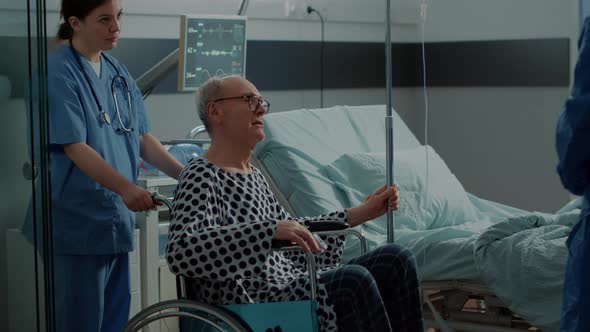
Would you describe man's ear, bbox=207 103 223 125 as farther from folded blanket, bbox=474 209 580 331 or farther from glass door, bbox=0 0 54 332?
folded blanket, bbox=474 209 580 331

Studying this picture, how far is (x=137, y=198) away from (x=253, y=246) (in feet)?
1.13

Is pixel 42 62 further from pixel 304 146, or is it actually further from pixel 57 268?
pixel 304 146

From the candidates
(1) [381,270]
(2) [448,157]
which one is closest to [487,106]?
(2) [448,157]

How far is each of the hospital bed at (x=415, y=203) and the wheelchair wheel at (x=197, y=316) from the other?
1.01 metres

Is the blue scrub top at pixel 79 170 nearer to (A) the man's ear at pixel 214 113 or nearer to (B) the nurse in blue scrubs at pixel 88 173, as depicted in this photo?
(B) the nurse in blue scrubs at pixel 88 173

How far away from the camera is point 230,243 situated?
2.16 metres

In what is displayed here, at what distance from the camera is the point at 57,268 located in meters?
2.41

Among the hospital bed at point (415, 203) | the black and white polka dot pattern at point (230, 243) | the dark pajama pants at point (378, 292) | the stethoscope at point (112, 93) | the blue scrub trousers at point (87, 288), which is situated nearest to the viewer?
the black and white polka dot pattern at point (230, 243)

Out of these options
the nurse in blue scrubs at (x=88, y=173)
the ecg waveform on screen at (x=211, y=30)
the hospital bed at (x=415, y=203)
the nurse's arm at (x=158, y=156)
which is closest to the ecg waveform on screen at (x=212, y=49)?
the ecg waveform on screen at (x=211, y=30)

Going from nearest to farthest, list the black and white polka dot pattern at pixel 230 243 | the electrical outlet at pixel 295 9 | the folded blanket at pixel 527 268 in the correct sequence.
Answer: the black and white polka dot pattern at pixel 230 243 < the folded blanket at pixel 527 268 < the electrical outlet at pixel 295 9

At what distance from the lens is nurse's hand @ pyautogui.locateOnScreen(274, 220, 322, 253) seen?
211 centimetres

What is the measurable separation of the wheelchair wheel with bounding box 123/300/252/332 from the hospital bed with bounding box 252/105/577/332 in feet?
3.33

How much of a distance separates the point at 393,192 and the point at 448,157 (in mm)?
2689

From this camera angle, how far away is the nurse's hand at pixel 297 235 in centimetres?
211
